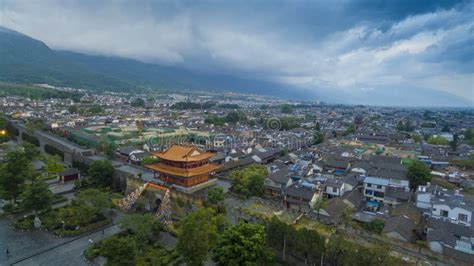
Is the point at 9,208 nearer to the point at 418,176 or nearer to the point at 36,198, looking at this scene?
the point at 36,198

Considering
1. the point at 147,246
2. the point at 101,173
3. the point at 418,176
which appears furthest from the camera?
the point at 418,176

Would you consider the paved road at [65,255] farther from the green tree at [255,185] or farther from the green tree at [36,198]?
the green tree at [255,185]

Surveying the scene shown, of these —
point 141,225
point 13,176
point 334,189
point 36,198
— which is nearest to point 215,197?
point 141,225

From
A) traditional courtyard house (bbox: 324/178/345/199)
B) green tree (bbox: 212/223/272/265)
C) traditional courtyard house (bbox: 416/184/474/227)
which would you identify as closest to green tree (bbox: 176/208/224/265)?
green tree (bbox: 212/223/272/265)

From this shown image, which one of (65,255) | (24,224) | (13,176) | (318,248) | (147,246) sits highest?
(13,176)

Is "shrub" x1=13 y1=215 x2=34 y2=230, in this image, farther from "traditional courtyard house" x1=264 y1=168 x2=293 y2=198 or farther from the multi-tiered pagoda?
"traditional courtyard house" x1=264 y1=168 x2=293 y2=198

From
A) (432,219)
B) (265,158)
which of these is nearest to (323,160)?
(265,158)

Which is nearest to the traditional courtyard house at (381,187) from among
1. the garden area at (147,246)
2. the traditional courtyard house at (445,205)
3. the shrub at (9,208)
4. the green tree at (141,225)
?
the traditional courtyard house at (445,205)
